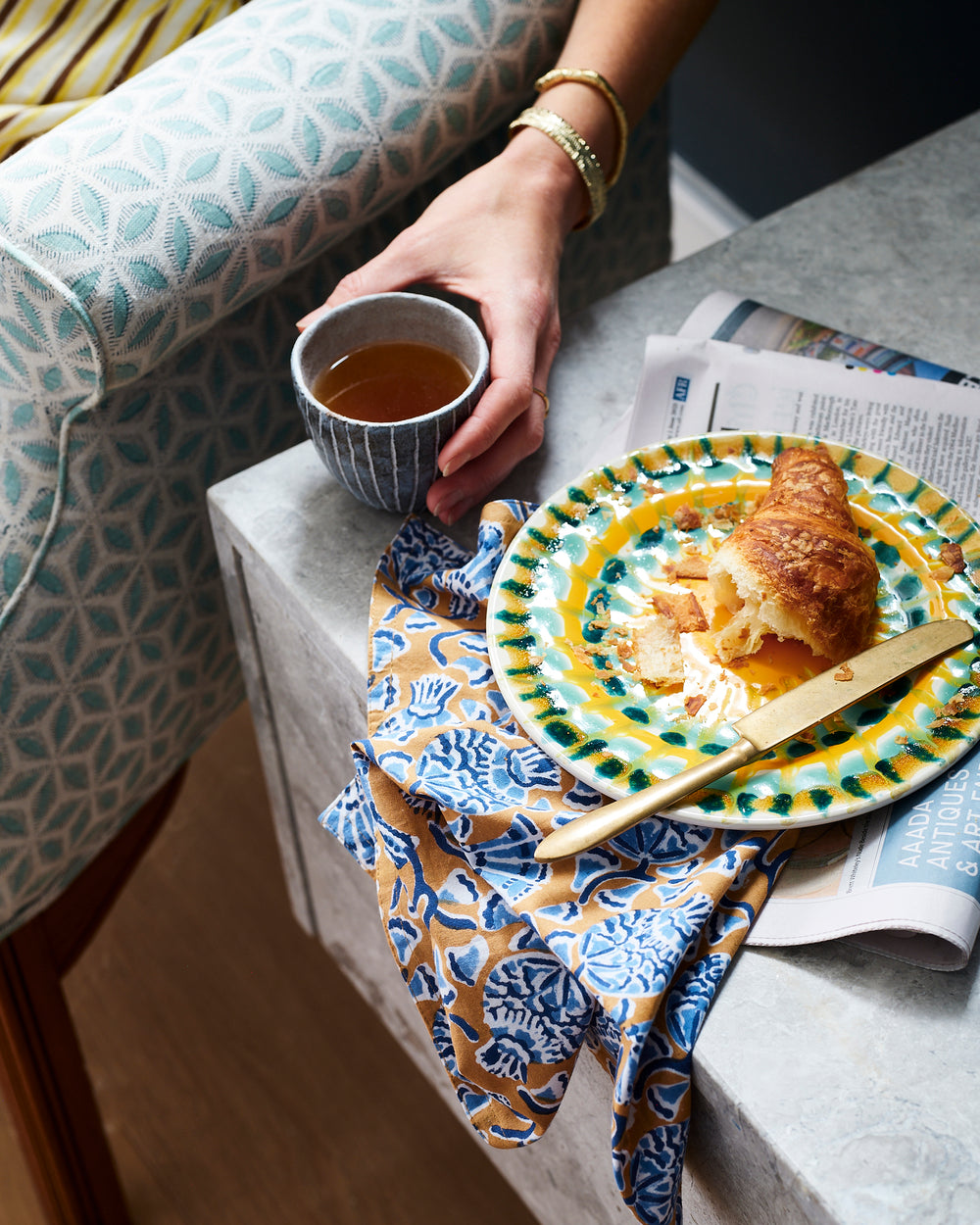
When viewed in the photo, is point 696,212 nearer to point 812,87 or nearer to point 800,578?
point 812,87

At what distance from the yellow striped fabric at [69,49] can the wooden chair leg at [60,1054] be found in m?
0.56

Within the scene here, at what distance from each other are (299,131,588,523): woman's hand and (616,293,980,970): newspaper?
0.08 metres

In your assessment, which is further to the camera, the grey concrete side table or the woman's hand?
the woman's hand

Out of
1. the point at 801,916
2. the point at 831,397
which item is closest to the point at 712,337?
the point at 831,397

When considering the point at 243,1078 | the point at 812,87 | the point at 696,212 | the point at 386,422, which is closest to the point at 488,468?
the point at 386,422

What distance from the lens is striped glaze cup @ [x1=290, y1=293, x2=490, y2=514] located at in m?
0.61

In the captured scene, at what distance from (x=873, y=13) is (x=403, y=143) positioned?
0.86 meters

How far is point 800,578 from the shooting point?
53 cm

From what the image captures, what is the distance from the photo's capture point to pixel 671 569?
1.96 feet

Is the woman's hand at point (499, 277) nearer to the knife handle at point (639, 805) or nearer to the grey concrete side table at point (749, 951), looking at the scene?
the grey concrete side table at point (749, 951)

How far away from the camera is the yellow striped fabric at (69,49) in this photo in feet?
2.78

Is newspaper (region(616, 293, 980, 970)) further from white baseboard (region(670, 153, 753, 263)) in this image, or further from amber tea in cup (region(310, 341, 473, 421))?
white baseboard (region(670, 153, 753, 263))

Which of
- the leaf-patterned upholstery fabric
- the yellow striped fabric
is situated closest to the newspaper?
the leaf-patterned upholstery fabric

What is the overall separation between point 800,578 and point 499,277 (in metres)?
0.30
